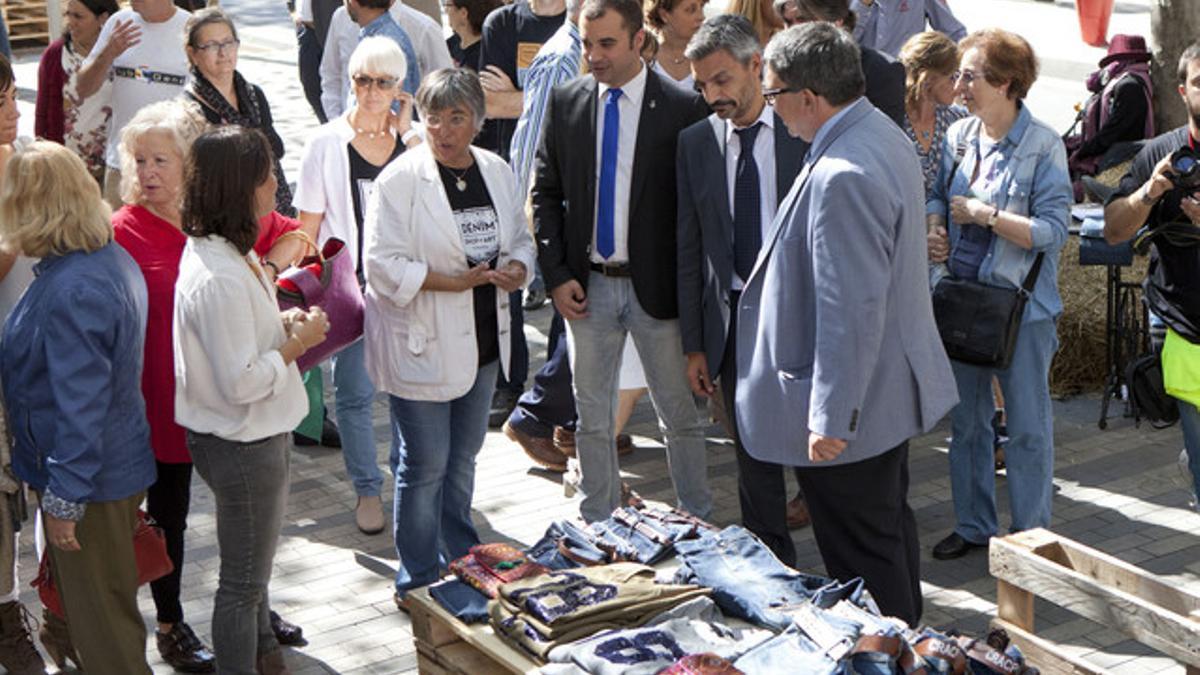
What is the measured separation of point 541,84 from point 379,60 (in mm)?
1412

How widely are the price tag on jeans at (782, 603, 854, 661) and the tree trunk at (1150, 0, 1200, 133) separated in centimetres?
630

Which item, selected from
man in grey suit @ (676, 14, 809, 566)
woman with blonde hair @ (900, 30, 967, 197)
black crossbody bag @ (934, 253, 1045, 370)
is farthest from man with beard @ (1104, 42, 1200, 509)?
man in grey suit @ (676, 14, 809, 566)

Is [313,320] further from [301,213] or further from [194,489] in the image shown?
[194,489]

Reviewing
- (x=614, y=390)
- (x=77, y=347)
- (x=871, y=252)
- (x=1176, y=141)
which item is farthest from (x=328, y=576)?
(x=1176, y=141)

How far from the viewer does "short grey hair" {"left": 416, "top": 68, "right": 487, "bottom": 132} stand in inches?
227

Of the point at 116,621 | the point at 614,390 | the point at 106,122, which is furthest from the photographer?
the point at 106,122

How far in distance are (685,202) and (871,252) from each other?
4.36 feet

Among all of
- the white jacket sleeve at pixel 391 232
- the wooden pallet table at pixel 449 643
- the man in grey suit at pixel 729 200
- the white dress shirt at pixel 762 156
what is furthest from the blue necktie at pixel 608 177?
the wooden pallet table at pixel 449 643

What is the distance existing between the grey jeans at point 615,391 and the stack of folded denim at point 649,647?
1909mm

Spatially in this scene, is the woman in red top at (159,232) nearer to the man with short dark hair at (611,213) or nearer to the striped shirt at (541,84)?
the man with short dark hair at (611,213)

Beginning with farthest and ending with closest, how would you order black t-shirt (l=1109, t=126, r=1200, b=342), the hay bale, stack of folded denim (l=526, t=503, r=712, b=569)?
the hay bale < black t-shirt (l=1109, t=126, r=1200, b=342) < stack of folded denim (l=526, t=503, r=712, b=569)

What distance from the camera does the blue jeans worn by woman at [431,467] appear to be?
5.94m

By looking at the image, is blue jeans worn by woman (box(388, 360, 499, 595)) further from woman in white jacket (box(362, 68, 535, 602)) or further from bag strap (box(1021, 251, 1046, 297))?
bag strap (box(1021, 251, 1046, 297))

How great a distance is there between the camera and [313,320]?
17.1ft
